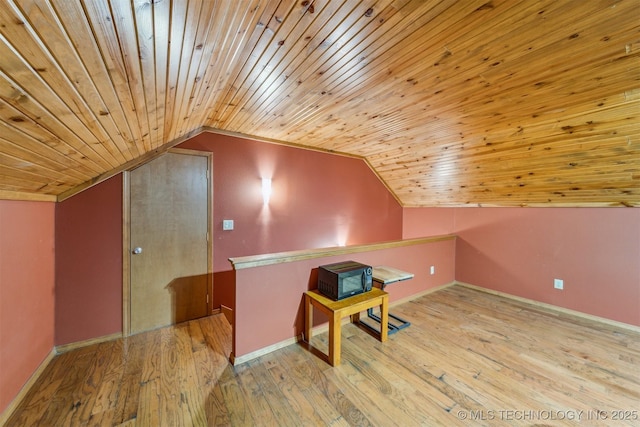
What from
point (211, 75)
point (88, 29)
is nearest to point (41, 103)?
point (88, 29)

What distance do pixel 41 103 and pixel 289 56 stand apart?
1142 millimetres

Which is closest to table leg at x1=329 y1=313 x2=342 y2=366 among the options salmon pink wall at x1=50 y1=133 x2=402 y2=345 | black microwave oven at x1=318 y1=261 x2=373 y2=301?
black microwave oven at x1=318 y1=261 x2=373 y2=301

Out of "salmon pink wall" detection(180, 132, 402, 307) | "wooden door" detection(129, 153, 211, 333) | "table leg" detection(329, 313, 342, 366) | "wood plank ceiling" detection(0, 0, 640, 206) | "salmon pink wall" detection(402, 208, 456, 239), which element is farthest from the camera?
"salmon pink wall" detection(402, 208, 456, 239)

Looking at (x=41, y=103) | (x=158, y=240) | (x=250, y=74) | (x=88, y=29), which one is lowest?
(x=158, y=240)

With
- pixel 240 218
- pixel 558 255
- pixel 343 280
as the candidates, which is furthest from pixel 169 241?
pixel 558 255

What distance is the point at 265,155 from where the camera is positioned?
10.9 ft

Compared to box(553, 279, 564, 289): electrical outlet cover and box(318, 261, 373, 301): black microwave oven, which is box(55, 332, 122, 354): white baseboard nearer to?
box(318, 261, 373, 301): black microwave oven

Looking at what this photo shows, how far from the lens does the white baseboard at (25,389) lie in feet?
5.08

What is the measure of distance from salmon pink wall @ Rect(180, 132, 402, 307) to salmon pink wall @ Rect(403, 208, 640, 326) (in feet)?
4.94

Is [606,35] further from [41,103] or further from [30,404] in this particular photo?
[30,404]

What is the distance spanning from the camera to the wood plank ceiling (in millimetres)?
808

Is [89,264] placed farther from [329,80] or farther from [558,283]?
[558,283]

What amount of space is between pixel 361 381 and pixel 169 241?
2374 millimetres

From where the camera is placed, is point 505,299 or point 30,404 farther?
point 505,299
